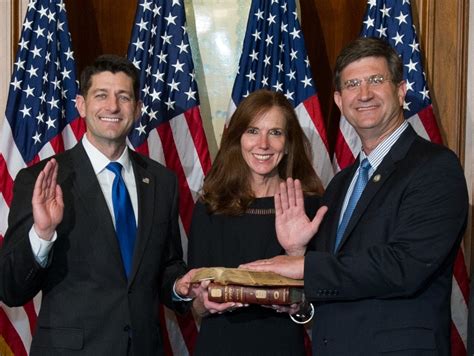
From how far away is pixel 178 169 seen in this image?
4492 millimetres

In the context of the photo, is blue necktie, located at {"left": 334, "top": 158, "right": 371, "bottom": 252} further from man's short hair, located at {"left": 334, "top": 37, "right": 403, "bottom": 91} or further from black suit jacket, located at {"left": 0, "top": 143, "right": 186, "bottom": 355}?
black suit jacket, located at {"left": 0, "top": 143, "right": 186, "bottom": 355}

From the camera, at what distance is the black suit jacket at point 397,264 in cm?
259

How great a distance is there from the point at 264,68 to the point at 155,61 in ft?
2.03

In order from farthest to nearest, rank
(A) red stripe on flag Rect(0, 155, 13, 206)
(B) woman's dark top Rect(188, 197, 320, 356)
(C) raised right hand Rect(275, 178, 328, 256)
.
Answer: (A) red stripe on flag Rect(0, 155, 13, 206) → (B) woman's dark top Rect(188, 197, 320, 356) → (C) raised right hand Rect(275, 178, 328, 256)

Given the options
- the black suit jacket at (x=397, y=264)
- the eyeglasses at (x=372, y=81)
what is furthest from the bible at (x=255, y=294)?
the eyeglasses at (x=372, y=81)

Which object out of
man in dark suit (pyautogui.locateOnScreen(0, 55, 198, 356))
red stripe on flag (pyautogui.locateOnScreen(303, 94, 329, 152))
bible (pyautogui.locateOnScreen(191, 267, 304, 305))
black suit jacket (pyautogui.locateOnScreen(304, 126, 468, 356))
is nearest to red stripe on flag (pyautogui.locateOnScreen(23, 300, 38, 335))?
man in dark suit (pyautogui.locateOnScreen(0, 55, 198, 356))

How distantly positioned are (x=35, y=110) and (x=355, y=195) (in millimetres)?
2164

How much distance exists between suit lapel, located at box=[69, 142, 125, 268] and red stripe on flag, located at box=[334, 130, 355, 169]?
1654 mm

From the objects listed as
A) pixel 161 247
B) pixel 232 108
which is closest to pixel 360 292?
pixel 161 247

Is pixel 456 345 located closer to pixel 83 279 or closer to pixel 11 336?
pixel 83 279

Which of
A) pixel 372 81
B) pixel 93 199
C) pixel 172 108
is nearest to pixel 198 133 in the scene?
pixel 172 108

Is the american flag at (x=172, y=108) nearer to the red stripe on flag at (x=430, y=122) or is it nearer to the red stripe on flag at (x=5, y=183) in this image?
the red stripe on flag at (x=5, y=183)

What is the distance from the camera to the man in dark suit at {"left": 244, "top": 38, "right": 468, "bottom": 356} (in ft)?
8.51

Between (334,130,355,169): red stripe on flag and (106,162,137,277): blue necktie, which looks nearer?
(106,162,137,277): blue necktie
